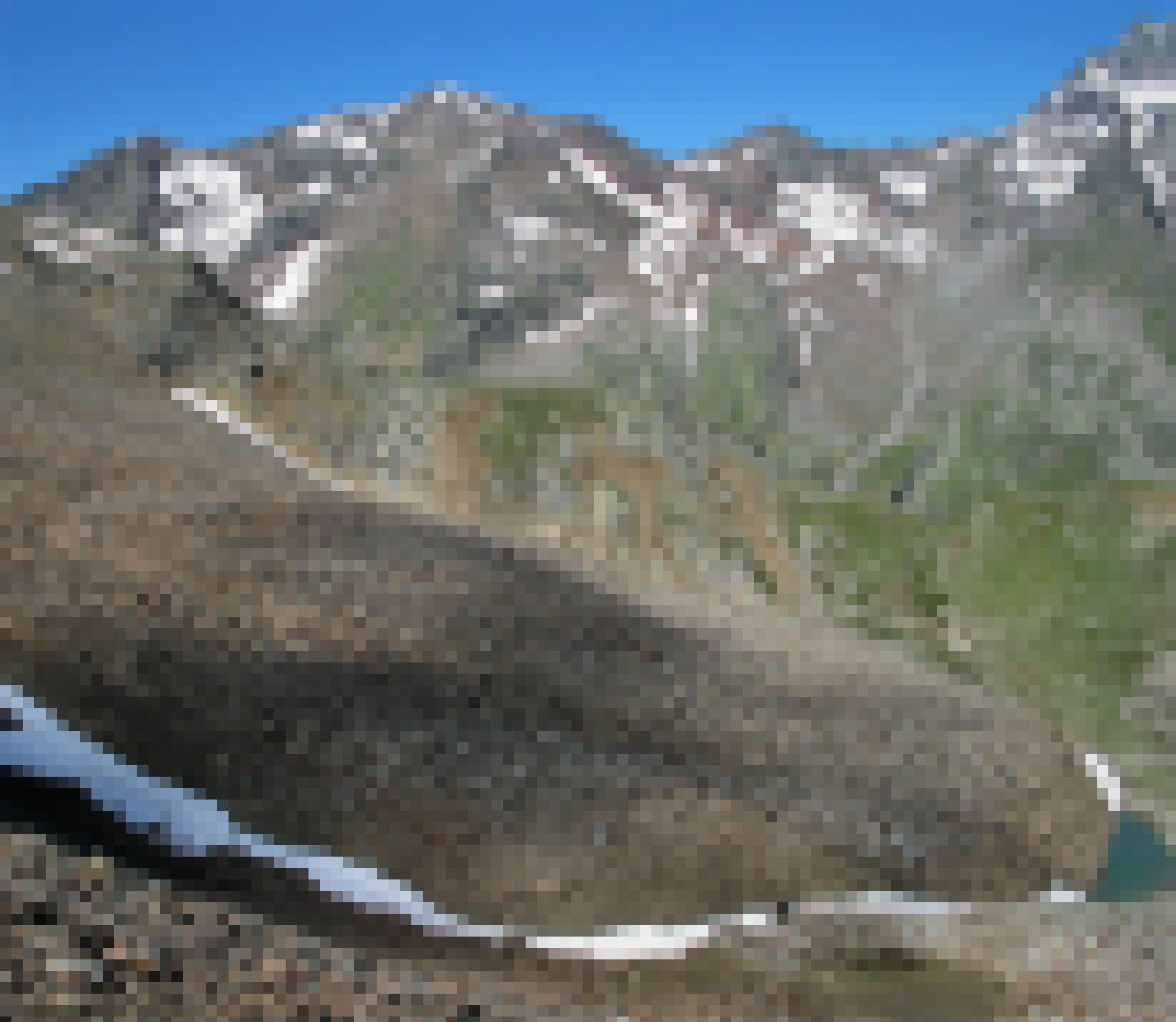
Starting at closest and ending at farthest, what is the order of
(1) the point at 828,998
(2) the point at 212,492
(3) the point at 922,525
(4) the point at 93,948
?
1. (4) the point at 93,948
2. (1) the point at 828,998
3. (2) the point at 212,492
4. (3) the point at 922,525

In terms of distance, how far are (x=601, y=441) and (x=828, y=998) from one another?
191ft

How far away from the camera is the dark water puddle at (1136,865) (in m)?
36.8

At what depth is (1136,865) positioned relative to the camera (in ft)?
132

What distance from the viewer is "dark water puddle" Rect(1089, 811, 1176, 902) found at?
36.8 meters

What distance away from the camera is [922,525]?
360 feet

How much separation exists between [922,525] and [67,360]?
Result: 84.1 m

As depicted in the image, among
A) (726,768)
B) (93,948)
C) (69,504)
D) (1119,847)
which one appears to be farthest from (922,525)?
(93,948)

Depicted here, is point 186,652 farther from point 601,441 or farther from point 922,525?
point 922,525

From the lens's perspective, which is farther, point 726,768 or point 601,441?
point 601,441

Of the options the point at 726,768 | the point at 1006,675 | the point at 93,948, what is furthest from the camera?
the point at 1006,675

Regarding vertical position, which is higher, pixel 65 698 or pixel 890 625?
Result: pixel 890 625

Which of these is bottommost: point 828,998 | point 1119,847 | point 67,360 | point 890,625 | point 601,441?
point 828,998

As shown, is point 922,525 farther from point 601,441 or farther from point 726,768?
point 726,768

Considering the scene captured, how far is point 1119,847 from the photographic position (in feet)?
135
